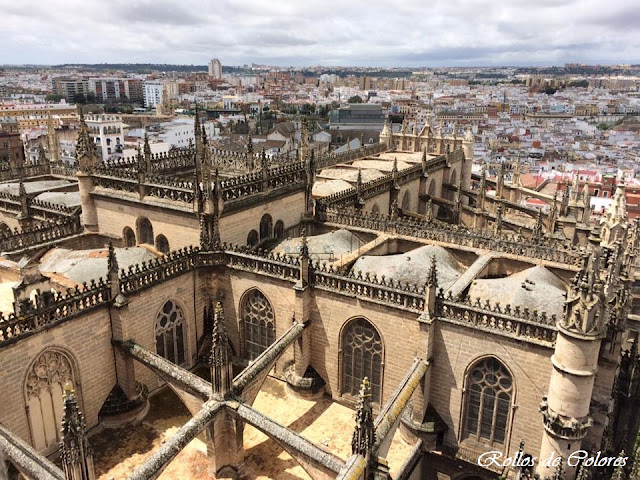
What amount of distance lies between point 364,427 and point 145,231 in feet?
54.4

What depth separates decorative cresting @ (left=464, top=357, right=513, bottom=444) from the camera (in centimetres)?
1942

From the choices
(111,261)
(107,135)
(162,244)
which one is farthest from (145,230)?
(107,135)

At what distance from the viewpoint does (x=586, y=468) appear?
16203 mm

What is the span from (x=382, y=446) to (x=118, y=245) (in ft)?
59.4

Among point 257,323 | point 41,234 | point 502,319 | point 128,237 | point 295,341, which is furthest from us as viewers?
point 128,237

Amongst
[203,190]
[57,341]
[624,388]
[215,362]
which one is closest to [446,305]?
[624,388]

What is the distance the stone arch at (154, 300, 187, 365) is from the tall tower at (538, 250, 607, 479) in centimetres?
1542

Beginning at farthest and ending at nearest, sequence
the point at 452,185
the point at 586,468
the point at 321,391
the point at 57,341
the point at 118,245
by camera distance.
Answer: the point at 452,185 → the point at 118,245 → the point at 321,391 → the point at 57,341 → the point at 586,468

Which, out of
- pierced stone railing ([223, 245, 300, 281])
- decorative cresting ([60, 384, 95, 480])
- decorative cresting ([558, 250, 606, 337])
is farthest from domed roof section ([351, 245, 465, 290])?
decorative cresting ([60, 384, 95, 480])

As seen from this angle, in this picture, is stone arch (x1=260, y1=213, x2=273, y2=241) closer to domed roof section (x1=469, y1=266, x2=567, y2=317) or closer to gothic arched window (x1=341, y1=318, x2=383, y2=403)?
gothic arched window (x1=341, y1=318, x2=383, y2=403)

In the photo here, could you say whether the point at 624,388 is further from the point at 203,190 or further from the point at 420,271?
the point at 203,190

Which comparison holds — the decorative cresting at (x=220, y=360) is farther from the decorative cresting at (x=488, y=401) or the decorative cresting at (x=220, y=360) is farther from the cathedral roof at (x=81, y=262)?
the decorative cresting at (x=488, y=401)

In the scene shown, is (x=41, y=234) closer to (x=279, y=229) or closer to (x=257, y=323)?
(x=279, y=229)

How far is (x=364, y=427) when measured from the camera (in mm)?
15820
